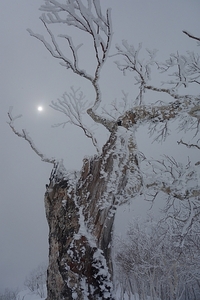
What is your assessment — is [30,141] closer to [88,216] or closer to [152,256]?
[88,216]

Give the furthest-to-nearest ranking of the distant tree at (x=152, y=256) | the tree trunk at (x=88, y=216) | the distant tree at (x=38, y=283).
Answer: the distant tree at (x=38, y=283) < the distant tree at (x=152, y=256) < the tree trunk at (x=88, y=216)

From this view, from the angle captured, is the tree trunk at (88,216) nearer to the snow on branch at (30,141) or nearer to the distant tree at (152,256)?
the snow on branch at (30,141)

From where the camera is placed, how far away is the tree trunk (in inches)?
96.5

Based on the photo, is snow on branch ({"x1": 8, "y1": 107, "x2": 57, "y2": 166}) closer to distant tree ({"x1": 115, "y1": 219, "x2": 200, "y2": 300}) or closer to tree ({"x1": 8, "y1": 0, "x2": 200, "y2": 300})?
tree ({"x1": 8, "y1": 0, "x2": 200, "y2": 300})

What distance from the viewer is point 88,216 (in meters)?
2.93

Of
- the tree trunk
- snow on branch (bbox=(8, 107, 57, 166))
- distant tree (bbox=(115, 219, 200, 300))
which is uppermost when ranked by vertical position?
snow on branch (bbox=(8, 107, 57, 166))

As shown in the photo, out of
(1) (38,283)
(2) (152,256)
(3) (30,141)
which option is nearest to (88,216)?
(3) (30,141)

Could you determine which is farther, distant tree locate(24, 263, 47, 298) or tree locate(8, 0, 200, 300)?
distant tree locate(24, 263, 47, 298)

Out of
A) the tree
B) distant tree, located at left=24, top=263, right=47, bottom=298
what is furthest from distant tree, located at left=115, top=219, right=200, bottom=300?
distant tree, located at left=24, top=263, right=47, bottom=298

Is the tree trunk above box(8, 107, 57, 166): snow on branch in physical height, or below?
below

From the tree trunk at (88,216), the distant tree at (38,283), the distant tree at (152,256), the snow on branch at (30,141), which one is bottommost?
the distant tree at (38,283)

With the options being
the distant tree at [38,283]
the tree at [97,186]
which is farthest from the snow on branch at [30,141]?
the distant tree at [38,283]

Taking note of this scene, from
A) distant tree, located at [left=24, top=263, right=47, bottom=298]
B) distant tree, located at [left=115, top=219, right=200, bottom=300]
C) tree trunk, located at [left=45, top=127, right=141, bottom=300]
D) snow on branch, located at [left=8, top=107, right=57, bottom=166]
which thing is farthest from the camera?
distant tree, located at [left=24, top=263, right=47, bottom=298]

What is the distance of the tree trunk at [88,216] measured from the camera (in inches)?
96.5
